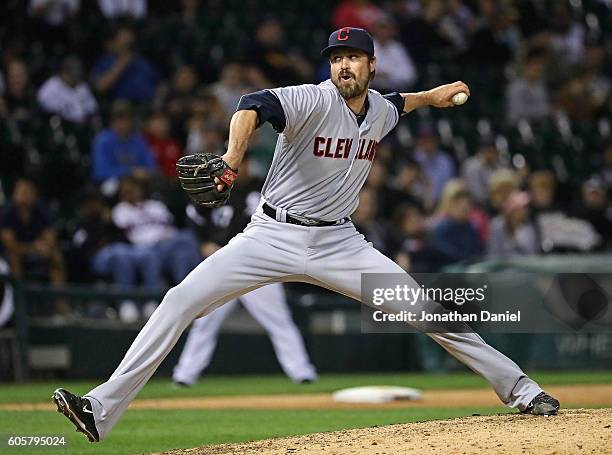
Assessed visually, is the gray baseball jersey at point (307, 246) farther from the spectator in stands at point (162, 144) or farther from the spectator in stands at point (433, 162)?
the spectator in stands at point (433, 162)

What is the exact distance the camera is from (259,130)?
13.6 meters

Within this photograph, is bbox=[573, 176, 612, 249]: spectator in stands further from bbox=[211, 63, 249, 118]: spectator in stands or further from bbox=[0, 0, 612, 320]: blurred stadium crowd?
bbox=[211, 63, 249, 118]: spectator in stands

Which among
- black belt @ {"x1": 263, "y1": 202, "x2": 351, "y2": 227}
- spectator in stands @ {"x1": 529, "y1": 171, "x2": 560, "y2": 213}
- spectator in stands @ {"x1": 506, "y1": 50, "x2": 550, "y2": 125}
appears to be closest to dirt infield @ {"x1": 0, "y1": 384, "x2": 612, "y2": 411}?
Answer: black belt @ {"x1": 263, "y1": 202, "x2": 351, "y2": 227}

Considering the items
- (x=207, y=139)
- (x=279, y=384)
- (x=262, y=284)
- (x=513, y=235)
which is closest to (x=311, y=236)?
(x=262, y=284)

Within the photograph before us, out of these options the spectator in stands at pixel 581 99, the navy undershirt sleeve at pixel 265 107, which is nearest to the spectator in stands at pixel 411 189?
the spectator in stands at pixel 581 99

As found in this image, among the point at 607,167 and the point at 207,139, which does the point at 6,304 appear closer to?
the point at 207,139

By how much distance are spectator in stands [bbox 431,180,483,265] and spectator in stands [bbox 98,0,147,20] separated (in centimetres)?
454

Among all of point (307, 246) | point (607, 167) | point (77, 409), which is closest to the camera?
point (77, 409)

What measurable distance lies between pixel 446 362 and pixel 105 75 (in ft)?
16.8

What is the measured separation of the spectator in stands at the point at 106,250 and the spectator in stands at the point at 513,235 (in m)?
3.95

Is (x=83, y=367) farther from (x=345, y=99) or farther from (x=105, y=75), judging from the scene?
(x=345, y=99)

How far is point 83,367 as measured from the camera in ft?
38.7

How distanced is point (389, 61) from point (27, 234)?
19.6 feet

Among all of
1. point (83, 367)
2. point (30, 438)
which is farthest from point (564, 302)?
point (30, 438)
